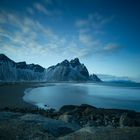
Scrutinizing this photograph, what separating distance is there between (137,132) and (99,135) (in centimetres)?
179

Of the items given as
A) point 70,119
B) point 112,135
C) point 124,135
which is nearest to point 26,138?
point 112,135

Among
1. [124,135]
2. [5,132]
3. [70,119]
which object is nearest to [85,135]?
[124,135]

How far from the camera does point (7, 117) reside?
9164mm

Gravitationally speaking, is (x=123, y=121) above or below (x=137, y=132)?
below

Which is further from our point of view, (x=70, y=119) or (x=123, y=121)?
(x=123, y=121)

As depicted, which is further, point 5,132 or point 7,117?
point 7,117

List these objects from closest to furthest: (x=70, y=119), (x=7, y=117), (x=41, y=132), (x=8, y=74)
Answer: (x=41, y=132) → (x=7, y=117) → (x=70, y=119) → (x=8, y=74)

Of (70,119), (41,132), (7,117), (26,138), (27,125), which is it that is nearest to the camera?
(26,138)

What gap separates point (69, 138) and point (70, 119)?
19.9 ft

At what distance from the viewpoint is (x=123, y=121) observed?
14.1 meters

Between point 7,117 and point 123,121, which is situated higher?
point 7,117

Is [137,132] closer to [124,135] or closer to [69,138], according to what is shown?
[124,135]

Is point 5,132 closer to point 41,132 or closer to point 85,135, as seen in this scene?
point 41,132

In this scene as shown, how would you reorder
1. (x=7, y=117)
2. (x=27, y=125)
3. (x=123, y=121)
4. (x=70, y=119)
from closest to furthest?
(x=27, y=125)
(x=7, y=117)
(x=70, y=119)
(x=123, y=121)
